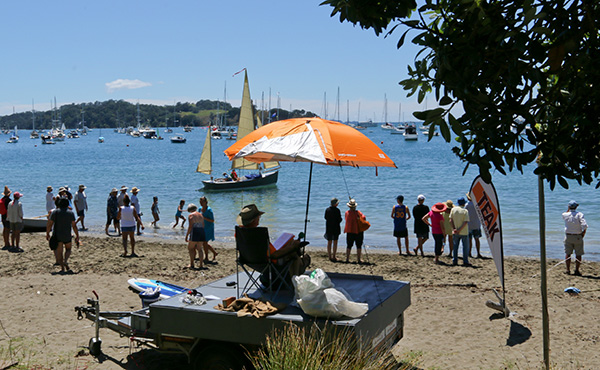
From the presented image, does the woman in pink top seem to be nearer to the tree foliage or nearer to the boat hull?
the tree foliage

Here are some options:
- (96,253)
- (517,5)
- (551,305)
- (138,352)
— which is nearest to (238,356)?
(138,352)

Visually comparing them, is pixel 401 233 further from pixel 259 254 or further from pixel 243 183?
pixel 243 183

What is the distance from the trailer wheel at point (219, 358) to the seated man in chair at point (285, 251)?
1.23m

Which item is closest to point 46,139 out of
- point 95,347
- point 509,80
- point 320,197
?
point 320,197

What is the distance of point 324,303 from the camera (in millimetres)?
5945

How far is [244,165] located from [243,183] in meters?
7.14

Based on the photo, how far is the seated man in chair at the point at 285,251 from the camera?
7023 mm

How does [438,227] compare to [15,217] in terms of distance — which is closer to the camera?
[438,227]

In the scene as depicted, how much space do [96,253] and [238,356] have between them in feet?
35.4

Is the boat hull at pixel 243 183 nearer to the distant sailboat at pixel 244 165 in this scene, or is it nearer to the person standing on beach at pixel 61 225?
the distant sailboat at pixel 244 165

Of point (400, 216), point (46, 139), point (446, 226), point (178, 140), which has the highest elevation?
point (46, 139)

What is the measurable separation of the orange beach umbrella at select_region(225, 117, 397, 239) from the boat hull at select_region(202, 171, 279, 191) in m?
32.0

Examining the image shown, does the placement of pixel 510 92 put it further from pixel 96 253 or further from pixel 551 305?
pixel 96 253

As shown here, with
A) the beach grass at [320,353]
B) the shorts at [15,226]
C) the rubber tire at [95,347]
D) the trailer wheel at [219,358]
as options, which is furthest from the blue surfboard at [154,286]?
the shorts at [15,226]
